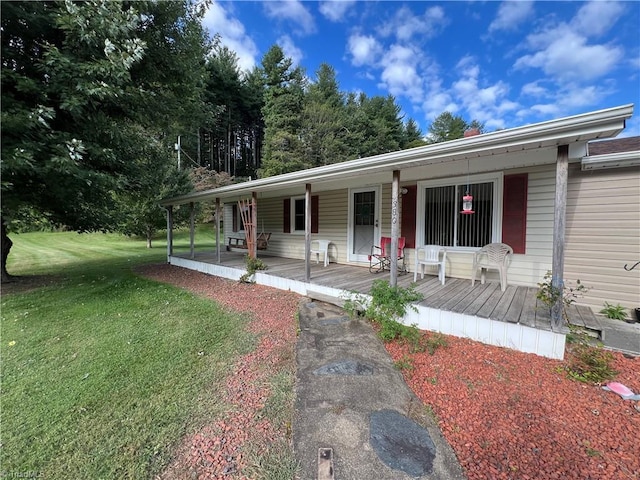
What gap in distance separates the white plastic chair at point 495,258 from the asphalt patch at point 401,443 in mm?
3206

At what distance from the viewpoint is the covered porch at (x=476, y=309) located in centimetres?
293

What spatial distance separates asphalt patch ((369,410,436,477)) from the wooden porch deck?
1.76 metres

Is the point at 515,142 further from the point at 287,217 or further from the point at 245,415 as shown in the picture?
the point at 287,217

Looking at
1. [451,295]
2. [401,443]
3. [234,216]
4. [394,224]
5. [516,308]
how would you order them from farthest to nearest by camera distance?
[234,216] < [451,295] < [394,224] < [516,308] < [401,443]

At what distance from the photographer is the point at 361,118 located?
20531mm

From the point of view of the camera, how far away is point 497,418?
2.06 m

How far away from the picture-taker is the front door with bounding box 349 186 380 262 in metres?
6.48

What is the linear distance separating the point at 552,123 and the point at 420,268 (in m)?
3.38

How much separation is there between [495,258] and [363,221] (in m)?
3.01

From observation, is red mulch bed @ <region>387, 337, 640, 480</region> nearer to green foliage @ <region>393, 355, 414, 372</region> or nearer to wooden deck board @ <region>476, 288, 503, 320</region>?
green foliage @ <region>393, 355, 414, 372</region>

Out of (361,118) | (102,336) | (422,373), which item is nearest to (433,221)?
(422,373)

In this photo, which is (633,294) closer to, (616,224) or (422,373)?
(616,224)

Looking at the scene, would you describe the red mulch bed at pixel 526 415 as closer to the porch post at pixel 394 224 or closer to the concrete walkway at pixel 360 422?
the concrete walkway at pixel 360 422

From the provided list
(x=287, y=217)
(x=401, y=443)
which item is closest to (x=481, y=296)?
(x=401, y=443)
